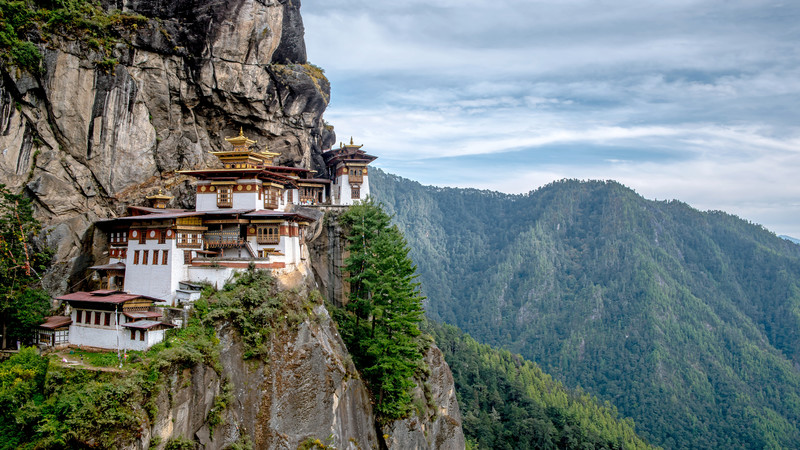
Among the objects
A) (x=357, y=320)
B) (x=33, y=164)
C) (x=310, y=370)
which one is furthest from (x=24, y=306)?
(x=357, y=320)

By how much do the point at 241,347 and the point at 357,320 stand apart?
13524 millimetres

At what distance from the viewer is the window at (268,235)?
39.4m

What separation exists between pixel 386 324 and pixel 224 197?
16248 millimetres

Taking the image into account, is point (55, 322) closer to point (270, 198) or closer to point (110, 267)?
point (110, 267)

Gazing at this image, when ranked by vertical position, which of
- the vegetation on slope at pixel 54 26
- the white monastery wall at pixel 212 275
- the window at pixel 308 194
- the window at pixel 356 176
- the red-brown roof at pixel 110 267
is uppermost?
the vegetation on slope at pixel 54 26

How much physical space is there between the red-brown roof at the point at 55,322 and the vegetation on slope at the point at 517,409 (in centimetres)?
5593

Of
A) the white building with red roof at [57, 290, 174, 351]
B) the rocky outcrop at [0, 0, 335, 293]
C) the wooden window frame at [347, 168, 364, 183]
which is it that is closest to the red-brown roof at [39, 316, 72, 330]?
the white building with red roof at [57, 290, 174, 351]

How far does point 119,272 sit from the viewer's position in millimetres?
36938

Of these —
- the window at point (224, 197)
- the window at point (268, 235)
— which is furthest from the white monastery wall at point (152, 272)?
the window at point (224, 197)

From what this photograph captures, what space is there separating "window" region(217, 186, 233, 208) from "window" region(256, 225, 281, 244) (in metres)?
4.08

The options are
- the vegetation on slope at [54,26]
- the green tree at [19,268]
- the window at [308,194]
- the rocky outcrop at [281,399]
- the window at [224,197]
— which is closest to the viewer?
the rocky outcrop at [281,399]

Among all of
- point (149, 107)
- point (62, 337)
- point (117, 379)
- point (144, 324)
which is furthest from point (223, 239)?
point (149, 107)

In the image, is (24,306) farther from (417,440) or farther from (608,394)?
(608,394)

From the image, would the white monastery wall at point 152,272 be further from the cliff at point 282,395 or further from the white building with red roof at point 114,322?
the cliff at point 282,395
